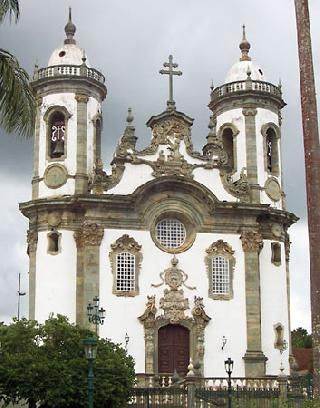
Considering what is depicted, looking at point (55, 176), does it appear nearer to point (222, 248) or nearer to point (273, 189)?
point (222, 248)

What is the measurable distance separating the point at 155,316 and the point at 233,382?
168 inches

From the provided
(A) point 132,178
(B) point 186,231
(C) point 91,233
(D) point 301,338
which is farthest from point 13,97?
(D) point 301,338

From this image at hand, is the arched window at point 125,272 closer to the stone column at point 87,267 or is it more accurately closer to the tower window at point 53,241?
the stone column at point 87,267

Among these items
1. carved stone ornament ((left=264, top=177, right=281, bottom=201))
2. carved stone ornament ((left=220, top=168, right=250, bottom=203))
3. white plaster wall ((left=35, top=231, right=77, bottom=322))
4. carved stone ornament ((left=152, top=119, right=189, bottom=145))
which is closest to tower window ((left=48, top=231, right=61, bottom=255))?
white plaster wall ((left=35, top=231, right=77, bottom=322))

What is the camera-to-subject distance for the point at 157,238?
131ft

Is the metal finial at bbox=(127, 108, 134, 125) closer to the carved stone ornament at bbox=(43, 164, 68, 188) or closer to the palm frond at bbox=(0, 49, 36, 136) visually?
the carved stone ornament at bbox=(43, 164, 68, 188)

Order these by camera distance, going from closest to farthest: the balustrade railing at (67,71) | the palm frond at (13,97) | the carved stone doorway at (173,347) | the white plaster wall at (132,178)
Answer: the palm frond at (13,97) < the carved stone doorway at (173,347) < the white plaster wall at (132,178) < the balustrade railing at (67,71)

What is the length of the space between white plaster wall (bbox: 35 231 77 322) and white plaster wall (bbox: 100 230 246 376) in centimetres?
145

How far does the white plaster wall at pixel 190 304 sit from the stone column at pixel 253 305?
0.78 feet

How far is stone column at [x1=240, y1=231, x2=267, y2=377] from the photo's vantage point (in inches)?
1535

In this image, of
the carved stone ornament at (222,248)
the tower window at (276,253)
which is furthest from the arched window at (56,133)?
the tower window at (276,253)

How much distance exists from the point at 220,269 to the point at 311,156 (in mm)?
20245

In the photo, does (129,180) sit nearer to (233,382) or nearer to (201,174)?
(201,174)

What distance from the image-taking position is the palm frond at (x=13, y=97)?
1923 centimetres
